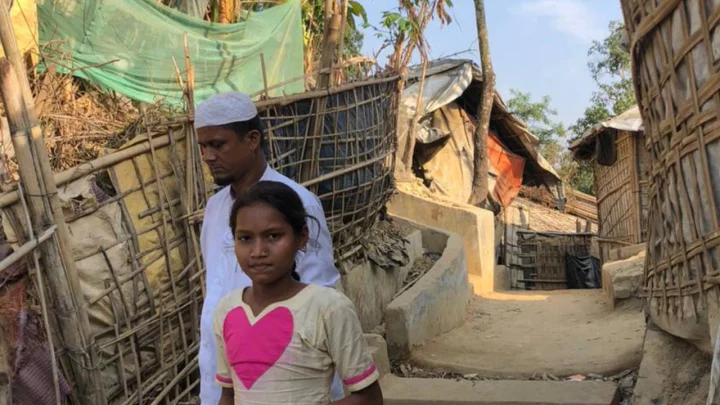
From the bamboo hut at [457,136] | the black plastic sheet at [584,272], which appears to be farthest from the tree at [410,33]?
the black plastic sheet at [584,272]

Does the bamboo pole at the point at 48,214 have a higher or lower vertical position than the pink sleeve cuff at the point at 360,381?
higher

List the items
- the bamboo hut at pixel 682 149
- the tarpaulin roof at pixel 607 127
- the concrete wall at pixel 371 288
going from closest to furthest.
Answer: the bamboo hut at pixel 682 149, the concrete wall at pixel 371 288, the tarpaulin roof at pixel 607 127

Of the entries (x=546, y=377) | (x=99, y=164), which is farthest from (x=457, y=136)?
(x=99, y=164)

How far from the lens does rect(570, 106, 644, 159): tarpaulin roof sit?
11.6m

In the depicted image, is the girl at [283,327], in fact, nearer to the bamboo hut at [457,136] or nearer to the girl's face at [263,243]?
the girl's face at [263,243]

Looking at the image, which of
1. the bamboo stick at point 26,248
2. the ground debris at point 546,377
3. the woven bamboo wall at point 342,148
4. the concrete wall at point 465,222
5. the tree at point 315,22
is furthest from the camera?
the concrete wall at point 465,222

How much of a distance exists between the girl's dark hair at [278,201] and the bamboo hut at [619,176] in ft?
33.8

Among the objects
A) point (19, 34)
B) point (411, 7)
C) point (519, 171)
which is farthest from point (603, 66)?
point (19, 34)

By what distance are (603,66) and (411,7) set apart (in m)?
13.3

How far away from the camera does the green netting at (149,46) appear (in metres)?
5.62

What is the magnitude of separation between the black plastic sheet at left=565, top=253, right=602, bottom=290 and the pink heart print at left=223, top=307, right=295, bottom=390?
15.3 m

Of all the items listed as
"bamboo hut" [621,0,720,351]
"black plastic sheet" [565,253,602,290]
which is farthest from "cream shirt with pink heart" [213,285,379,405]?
"black plastic sheet" [565,253,602,290]

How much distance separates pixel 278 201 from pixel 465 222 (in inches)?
375

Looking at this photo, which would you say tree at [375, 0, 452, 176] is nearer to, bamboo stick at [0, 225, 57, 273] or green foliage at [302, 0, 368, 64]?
green foliage at [302, 0, 368, 64]
